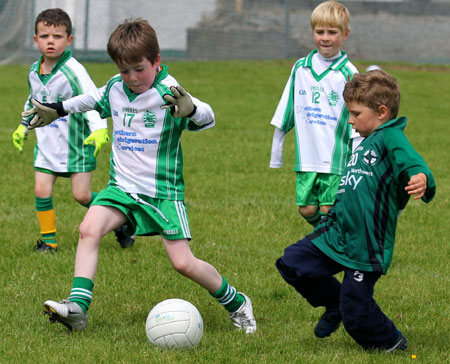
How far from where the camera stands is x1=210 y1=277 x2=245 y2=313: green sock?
197 inches

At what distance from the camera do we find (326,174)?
629cm

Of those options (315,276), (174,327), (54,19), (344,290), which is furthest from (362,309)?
(54,19)

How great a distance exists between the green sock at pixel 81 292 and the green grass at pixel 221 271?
0.20m

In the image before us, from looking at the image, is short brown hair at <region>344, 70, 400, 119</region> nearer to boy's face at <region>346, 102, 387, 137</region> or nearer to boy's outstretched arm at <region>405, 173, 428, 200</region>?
boy's face at <region>346, 102, 387, 137</region>

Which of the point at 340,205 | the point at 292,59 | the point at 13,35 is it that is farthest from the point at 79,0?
the point at 340,205

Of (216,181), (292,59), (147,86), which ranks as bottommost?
(292,59)

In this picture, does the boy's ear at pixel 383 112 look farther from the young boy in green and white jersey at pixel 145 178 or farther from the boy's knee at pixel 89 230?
the boy's knee at pixel 89 230

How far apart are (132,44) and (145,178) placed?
84 centimetres

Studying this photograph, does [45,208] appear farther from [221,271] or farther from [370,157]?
[370,157]

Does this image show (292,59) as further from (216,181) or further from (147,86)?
(147,86)

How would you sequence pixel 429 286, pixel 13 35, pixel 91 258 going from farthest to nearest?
pixel 13 35 < pixel 429 286 < pixel 91 258

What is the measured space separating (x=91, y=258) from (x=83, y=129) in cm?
254

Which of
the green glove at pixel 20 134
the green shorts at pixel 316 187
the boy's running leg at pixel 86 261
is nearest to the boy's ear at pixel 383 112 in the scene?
the boy's running leg at pixel 86 261

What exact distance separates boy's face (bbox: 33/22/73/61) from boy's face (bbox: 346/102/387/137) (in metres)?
3.21
